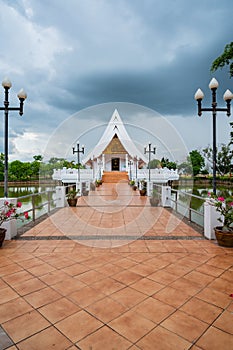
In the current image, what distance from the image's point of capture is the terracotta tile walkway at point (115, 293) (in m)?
1.65

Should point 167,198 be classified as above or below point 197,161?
below

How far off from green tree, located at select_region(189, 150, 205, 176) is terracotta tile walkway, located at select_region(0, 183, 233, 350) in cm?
4017

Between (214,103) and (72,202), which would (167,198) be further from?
(214,103)

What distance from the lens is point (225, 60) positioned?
18.8ft

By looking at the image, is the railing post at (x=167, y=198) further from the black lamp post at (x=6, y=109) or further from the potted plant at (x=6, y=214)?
the black lamp post at (x=6, y=109)

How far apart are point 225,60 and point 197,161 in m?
40.3

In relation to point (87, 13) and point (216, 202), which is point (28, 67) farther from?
point (216, 202)

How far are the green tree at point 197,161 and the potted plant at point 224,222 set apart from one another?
39455 mm

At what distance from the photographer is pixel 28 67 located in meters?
9.89

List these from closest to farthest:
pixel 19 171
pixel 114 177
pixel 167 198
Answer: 1. pixel 167 198
2. pixel 114 177
3. pixel 19 171

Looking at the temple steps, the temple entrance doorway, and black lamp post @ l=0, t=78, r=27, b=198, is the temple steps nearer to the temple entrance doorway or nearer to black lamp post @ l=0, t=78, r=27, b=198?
the temple entrance doorway

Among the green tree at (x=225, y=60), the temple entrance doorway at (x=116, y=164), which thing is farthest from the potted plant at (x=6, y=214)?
Result: the temple entrance doorway at (x=116, y=164)

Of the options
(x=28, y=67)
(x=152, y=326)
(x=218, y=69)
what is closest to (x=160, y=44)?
(x=218, y=69)

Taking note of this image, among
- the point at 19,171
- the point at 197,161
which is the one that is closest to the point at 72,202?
the point at 19,171
